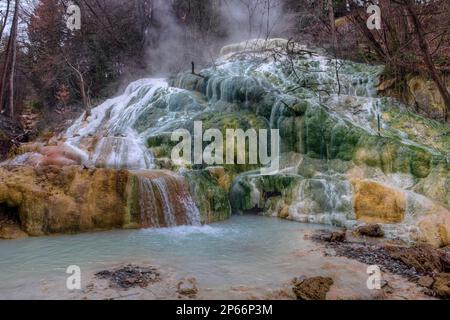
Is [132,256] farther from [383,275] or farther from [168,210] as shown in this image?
[383,275]

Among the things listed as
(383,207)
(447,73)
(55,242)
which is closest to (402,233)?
(383,207)

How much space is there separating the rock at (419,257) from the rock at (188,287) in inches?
90.3

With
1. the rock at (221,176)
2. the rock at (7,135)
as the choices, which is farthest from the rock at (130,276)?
the rock at (7,135)

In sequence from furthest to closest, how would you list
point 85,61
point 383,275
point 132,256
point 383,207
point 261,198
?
point 85,61
point 261,198
point 383,207
point 132,256
point 383,275

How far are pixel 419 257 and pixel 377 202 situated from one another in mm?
2082

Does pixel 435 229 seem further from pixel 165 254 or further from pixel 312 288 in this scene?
pixel 165 254

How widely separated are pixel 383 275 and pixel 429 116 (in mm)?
6718

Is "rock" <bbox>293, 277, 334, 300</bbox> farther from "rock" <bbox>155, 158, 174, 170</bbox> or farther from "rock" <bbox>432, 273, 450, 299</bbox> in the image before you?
"rock" <bbox>155, 158, 174, 170</bbox>

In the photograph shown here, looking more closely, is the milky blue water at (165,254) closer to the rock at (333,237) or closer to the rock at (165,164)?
the rock at (333,237)

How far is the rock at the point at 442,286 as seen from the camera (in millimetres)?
2957

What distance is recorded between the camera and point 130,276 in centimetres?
328

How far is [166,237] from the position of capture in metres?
5.01

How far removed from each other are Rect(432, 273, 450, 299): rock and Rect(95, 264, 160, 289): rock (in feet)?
8.08

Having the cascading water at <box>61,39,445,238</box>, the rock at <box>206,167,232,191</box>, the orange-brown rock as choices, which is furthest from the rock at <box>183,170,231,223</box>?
the orange-brown rock
